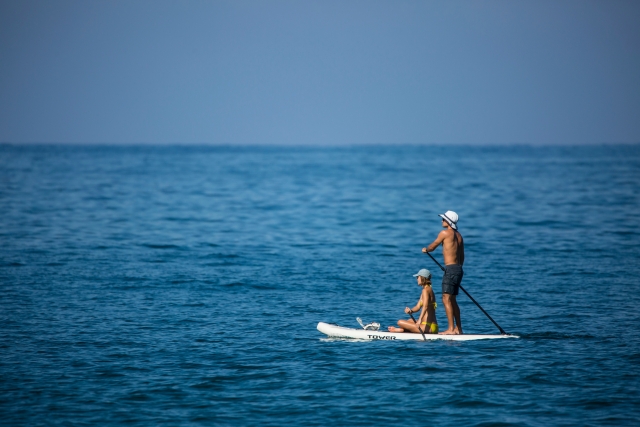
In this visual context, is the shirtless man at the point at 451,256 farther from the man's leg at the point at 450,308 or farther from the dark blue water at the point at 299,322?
the dark blue water at the point at 299,322

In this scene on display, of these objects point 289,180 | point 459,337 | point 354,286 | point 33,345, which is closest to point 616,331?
point 459,337

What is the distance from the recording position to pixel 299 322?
1705 centimetres

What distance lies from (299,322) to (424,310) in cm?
341

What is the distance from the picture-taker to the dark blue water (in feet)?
38.1

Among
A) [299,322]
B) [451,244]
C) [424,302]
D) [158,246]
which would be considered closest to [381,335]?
[424,302]

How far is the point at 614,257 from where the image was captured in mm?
26750

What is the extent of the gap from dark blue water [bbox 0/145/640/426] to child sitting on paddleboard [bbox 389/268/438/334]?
355mm

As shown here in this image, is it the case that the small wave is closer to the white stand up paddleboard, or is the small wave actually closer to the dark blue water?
the dark blue water

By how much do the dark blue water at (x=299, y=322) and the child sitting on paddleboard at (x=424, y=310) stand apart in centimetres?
35

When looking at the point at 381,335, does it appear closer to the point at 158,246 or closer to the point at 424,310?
the point at 424,310

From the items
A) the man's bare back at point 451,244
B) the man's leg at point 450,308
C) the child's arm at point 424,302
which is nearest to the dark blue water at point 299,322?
the man's leg at point 450,308

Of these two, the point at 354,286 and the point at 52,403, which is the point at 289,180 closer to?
the point at 354,286

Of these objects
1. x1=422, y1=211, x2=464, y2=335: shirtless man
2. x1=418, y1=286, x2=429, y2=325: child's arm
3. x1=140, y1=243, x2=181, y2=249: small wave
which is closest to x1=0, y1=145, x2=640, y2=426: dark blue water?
x1=140, y1=243, x2=181, y2=249: small wave

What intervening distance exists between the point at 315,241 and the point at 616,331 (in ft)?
60.2
